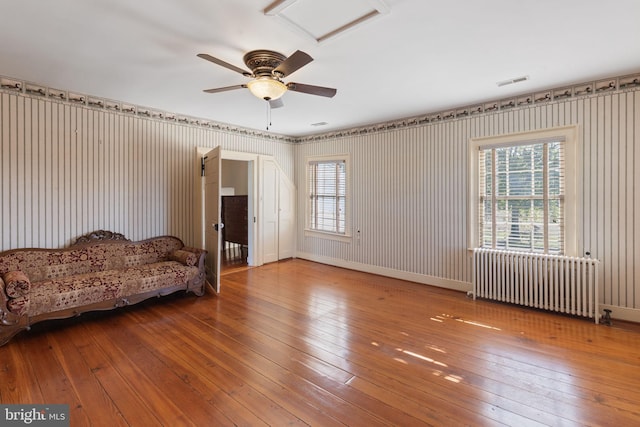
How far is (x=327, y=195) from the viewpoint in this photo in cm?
637

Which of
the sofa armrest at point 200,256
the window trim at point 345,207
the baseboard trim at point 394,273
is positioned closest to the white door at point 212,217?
the sofa armrest at point 200,256

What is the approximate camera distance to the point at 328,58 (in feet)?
9.57

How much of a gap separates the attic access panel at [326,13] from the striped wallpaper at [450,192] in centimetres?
285

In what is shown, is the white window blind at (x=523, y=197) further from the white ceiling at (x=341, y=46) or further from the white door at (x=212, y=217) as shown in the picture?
the white door at (x=212, y=217)

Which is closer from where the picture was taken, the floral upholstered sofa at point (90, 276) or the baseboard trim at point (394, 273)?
the floral upholstered sofa at point (90, 276)

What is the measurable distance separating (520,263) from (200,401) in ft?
12.6

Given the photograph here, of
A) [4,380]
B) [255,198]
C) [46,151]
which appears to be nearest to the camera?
[4,380]

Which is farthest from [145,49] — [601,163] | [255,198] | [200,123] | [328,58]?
[601,163]

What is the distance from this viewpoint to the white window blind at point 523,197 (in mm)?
3825

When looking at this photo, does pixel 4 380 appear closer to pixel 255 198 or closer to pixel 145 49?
pixel 145 49

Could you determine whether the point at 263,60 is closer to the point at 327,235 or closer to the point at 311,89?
the point at 311,89

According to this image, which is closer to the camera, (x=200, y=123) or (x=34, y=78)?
(x=34, y=78)

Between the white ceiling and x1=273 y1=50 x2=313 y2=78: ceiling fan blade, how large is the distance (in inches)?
10.2

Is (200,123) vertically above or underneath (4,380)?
above
